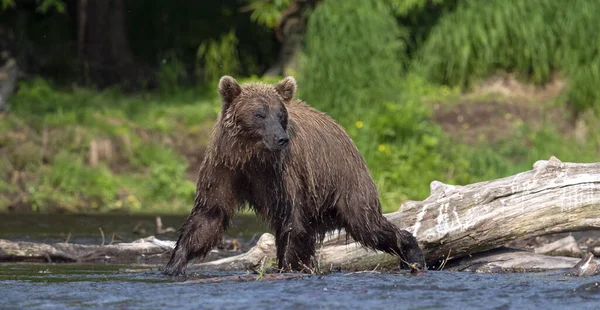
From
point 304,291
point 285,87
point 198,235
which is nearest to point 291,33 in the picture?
point 285,87

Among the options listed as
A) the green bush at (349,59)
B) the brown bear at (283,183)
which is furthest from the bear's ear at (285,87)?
the green bush at (349,59)

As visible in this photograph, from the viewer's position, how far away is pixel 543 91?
1842 centimetres

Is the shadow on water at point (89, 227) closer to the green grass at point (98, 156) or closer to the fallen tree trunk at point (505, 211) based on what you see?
the green grass at point (98, 156)

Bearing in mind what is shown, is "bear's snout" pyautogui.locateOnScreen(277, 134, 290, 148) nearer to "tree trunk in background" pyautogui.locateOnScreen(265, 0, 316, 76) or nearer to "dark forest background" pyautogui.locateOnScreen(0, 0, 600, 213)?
"dark forest background" pyautogui.locateOnScreen(0, 0, 600, 213)

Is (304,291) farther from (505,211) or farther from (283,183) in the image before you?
(505,211)

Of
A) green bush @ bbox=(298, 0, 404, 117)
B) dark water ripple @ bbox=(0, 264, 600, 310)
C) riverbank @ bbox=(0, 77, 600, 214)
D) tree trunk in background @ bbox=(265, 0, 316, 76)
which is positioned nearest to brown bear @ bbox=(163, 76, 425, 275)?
dark water ripple @ bbox=(0, 264, 600, 310)

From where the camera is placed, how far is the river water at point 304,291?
705 centimetres

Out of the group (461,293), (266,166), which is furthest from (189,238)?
(461,293)

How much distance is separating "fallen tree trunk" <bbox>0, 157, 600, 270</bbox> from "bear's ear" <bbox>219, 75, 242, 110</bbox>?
1212 millimetres

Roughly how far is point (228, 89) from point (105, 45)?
12374 millimetres

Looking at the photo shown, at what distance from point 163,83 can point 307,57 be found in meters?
3.75

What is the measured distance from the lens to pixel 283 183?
8266 mm

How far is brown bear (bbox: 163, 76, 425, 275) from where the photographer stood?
819 cm

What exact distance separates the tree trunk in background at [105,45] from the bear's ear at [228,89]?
39.1 ft
